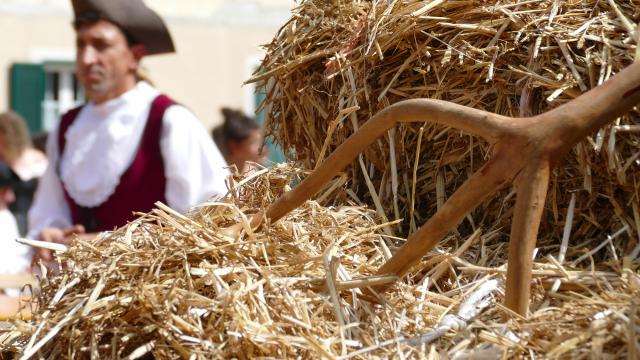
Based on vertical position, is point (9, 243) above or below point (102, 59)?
below

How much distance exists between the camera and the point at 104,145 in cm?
357

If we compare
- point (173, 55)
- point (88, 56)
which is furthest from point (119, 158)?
point (173, 55)

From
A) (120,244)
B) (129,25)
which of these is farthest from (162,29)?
(120,244)

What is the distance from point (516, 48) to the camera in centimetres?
185

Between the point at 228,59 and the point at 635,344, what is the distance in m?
9.61

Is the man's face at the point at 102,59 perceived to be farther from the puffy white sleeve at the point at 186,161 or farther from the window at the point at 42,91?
the window at the point at 42,91

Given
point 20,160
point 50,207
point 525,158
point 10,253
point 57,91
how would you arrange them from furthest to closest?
point 57,91 < point 20,160 < point 10,253 < point 50,207 < point 525,158

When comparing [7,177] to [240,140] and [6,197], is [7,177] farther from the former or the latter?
[240,140]

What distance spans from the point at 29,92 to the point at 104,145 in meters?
7.17

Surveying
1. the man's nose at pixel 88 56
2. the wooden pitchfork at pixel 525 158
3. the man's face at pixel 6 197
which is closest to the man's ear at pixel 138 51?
the man's nose at pixel 88 56

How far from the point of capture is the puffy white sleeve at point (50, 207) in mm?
3605

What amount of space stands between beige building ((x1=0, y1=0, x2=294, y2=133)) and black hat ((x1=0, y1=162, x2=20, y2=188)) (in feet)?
17.8

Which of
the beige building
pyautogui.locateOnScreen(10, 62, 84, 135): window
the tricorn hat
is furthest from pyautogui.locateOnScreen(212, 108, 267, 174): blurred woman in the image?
pyautogui.locateOnScreen(10, 62, 84, 135): window

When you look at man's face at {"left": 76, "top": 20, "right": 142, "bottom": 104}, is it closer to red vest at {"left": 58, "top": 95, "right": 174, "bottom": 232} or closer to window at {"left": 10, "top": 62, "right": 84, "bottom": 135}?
red vest at {"left": 58, "top": 95, "right": 174, "bottom": 232}
